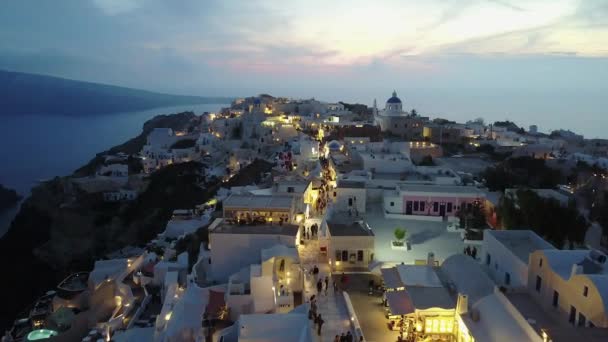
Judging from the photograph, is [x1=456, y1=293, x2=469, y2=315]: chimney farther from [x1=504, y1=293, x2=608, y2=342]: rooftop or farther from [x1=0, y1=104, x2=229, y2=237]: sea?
[x1=0, y1=104, x2=229, y2=237]: sea

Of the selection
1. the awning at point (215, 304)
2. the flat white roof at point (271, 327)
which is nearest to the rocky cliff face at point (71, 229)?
the awning at point (215, 304)

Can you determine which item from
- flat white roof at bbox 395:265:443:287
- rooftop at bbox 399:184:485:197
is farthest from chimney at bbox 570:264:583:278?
rooftop at bbox 399:184:485:197

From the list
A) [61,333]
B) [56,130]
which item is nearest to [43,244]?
[61,333]

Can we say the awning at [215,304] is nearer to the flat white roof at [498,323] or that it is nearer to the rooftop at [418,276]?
the rooftop at [418,276]

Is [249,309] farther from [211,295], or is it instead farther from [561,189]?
[561,189]

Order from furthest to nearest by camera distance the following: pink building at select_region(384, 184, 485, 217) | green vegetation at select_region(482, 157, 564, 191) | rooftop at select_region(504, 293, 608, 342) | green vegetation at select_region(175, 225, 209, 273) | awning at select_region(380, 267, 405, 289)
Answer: green vegetation at select_region(482, 157, 564, 191)
green vegetation at select_region(175, 225, 209, 273)
pink building at select_region(384, 184, 485, 217)
awning at select_region(380, 267, 405, 289)
rooftop at select_region(504, 293, 608, 342)
